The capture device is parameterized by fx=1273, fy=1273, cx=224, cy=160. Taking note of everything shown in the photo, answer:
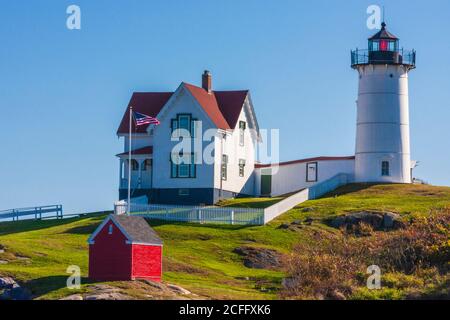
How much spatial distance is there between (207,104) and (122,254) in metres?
28.0

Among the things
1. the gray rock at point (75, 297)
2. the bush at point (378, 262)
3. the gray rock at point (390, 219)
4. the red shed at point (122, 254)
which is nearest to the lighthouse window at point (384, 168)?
the gray rock at point (390, 219)

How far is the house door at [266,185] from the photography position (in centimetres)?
8681

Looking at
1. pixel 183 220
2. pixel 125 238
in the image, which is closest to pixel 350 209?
pixel 183 220

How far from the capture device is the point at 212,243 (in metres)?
66.3

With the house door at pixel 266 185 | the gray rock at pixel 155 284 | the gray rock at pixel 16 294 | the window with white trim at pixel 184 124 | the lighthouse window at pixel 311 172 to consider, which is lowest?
the gray rock at pixel 16 294

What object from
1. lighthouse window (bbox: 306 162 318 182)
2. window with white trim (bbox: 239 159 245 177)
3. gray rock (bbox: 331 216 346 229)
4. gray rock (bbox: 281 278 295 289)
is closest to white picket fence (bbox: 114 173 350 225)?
gray rock (bbox: 331 216 346 229)

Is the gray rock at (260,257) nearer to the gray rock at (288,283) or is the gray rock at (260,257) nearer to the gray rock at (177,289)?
the gray rock at (288,283)

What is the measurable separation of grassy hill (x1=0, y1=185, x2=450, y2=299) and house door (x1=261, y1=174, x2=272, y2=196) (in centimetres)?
574

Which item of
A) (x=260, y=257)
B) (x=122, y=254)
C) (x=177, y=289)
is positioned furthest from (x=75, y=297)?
(x=260, y=257)

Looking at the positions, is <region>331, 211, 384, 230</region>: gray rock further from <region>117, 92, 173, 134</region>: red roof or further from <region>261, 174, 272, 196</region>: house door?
<region>117, 92, 173, 134</region>: red roof

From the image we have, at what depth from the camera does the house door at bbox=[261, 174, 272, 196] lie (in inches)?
3418

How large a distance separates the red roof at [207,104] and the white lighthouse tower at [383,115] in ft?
26.6

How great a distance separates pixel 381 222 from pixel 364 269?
14.3m
